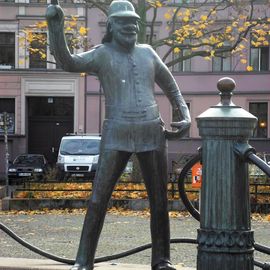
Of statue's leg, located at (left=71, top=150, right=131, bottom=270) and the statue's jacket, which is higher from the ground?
the statue's jacket

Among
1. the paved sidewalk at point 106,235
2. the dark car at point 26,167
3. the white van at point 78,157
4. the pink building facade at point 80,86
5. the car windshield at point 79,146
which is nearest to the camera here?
the paved sidewalk at point 106,235

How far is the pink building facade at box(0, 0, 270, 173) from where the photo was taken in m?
35.8

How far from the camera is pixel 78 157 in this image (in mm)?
26250

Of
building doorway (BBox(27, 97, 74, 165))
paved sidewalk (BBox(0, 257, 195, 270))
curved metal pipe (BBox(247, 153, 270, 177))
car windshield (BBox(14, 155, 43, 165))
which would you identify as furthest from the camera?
building doorway (BBox(27, 97, 74, 165))

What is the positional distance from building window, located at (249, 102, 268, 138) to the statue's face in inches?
1209

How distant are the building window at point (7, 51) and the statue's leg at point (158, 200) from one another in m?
31.6

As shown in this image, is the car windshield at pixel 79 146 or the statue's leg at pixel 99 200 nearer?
the statue's leg at pixel 99 200

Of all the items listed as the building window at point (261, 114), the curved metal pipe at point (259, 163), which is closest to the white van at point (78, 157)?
the building window at point (261, 114)

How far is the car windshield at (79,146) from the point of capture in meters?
26.7

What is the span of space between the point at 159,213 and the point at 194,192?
10.4 m

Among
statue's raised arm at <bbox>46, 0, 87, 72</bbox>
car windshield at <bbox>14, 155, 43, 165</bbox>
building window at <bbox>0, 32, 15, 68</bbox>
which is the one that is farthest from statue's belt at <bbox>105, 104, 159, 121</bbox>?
building window at <bbox>0, 32, 15, 68</bbox>

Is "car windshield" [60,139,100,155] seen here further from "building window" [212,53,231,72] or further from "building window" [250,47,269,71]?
"building window" [250,47,269,71]

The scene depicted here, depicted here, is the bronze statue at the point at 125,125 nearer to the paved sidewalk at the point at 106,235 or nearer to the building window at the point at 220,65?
the paved sidewalk at the point at 106,235

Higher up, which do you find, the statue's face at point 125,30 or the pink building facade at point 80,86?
the pink building facade at point 80,86
